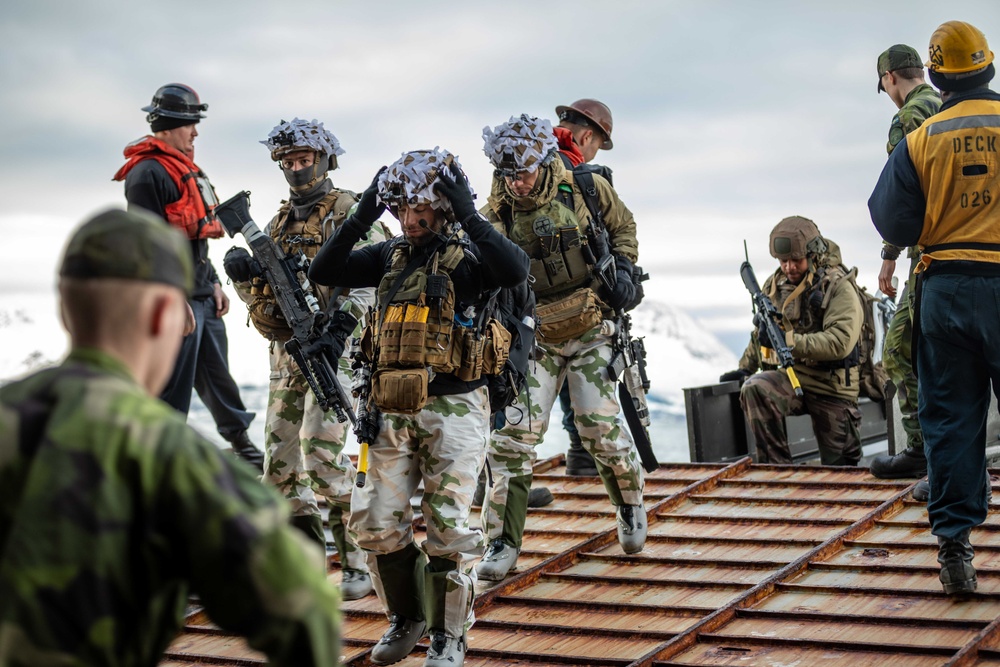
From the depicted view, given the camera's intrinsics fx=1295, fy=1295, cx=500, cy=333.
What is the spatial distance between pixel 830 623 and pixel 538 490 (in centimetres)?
250

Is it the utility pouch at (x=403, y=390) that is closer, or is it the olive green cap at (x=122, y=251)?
the olive green cap at (x=122, y=251)

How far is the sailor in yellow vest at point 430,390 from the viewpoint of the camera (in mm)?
4516

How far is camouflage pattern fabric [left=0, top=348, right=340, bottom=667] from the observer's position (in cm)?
190

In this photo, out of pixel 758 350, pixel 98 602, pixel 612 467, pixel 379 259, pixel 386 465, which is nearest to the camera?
pixel 98 602

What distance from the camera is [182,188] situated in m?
6.07

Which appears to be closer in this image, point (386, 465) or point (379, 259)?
point (386, 465)

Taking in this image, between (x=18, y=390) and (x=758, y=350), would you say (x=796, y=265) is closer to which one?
(x=758, y=350)

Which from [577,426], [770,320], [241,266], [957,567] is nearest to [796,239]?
[770,320]

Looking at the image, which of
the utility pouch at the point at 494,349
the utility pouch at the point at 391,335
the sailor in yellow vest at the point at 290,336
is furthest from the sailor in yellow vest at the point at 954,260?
the sailor in yellow vest at the point at 290,336

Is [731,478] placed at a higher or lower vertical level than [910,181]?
lower

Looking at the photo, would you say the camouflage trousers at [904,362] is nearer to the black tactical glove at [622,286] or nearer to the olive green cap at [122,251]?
the black tactical glove at [622,286]

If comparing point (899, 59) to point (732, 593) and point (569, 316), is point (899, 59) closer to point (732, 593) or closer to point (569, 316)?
point (569, 316)

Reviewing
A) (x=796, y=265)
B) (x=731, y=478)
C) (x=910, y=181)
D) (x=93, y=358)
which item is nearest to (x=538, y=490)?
(x=731, y=478)

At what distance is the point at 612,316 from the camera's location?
6.07 m
